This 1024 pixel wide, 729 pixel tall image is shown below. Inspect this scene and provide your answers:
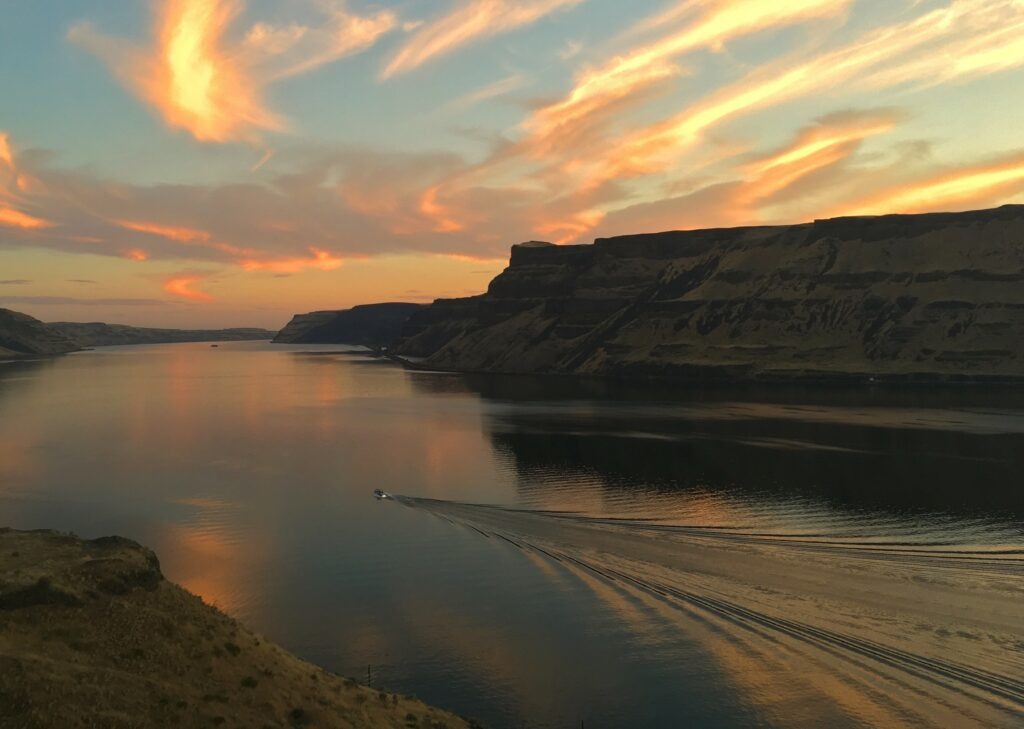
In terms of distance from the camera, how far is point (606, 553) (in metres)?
47.4

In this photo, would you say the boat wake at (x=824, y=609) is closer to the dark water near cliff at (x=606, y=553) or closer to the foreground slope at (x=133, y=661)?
the dark water near cliff at (x=606, y=553)

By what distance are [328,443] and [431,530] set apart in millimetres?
49510

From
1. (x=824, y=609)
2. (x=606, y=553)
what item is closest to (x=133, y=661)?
(x=606, y=553)

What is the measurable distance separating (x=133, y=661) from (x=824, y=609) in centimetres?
3160

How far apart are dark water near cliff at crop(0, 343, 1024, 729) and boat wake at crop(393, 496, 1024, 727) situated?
0.15 m

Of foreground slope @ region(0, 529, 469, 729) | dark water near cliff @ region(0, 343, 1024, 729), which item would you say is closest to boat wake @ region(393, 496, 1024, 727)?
dark water near cliff @ region(0, 343, 1024, 729)

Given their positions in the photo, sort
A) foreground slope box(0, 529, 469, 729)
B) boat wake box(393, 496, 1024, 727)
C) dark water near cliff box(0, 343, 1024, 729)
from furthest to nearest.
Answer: dark water near cliff box(0, 343, 1024, 729)
boat wake box(393, 496, 1024, 727)
foreground slope box(0, 529, 469, 729)

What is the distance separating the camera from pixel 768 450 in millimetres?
90812

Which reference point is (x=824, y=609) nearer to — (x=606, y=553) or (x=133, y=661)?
(x=606, y=553)

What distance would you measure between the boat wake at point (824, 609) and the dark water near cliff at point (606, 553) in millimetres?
150

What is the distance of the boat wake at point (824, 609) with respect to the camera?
95.0 feet

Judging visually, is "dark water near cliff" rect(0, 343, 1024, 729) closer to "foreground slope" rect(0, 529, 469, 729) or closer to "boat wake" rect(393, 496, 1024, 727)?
"boat wake" rect(393, 496, 1024, 727)

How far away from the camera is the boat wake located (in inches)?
1141

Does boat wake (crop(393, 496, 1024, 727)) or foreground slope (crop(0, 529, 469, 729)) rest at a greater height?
foreground slope (crop(0, 529, 469, 729))
